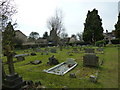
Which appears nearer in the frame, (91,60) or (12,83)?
(12,83)

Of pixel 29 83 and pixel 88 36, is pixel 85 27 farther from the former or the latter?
pixel 29 83

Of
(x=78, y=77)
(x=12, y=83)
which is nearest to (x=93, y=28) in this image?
(x=78, y=77)

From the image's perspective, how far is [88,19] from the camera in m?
37.4

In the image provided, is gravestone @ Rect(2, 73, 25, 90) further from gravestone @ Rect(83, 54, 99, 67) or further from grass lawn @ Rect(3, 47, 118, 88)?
gravestone @ Rect(83, 54, 99, 67)

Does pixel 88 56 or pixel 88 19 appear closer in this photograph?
pixel 88 56

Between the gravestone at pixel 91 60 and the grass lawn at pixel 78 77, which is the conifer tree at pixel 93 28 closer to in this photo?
the gravestone at pixel 91 60

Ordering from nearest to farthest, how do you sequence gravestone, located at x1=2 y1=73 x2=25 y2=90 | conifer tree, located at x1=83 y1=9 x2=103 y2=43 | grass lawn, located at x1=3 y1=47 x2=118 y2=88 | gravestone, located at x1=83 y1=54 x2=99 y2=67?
gravestone, located at x1=2 y1=73 x2=25 y2=90 < grass lawn, located at x1=3 y1=47 x2=118 y2=88 < gravestone, located at x1=83 y1=54 x2=99 y2=67 < conifer tree, located at x1=83 y1=9 x2=103 y2=43

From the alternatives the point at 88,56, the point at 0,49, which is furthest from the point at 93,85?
the point at 0,49

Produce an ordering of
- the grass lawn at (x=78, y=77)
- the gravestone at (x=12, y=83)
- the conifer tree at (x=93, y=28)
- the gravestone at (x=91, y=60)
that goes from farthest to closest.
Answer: the conifer tree at (x=93, y=28)
the gravestone at (x=91, y=60)
the grass lawn at (x=78, y=77)
the gravestone at (x=12, y=83)

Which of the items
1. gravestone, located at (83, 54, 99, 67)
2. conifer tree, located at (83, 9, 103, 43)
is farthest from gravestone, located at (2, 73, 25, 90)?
conifer tree, located at (83, 9, 103, 43)

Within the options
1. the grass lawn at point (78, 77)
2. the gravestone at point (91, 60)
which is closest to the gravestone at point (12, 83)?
the grass lawn at point (78, 77)

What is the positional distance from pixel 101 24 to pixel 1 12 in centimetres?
3695

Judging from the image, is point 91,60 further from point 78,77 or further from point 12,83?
point 12,83

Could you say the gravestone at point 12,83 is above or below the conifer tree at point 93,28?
below
